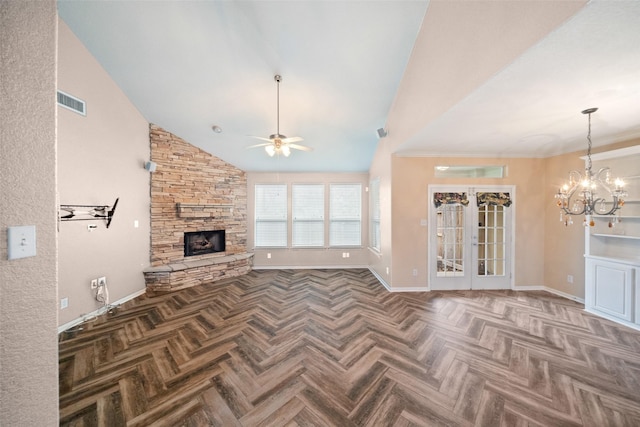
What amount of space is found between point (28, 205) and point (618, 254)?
236 inches

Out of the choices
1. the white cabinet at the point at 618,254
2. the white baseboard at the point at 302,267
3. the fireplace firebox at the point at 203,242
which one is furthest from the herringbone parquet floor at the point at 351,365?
the white baseboard at the point at 302,267

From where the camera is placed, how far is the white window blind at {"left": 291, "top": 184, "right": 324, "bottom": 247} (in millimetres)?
5828

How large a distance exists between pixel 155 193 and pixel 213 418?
405 cm

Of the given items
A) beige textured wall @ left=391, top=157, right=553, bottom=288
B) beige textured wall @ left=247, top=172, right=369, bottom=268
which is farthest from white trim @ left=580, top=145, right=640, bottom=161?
beige textured wall @ left=247, top=172, right=369, bottom=268

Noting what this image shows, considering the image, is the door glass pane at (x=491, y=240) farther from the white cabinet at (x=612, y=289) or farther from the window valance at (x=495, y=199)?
the white cabinet at (x=612, y=289)

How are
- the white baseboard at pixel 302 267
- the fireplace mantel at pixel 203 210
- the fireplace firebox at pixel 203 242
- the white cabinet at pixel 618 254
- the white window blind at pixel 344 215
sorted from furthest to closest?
the white window blind at pixel 344 215 → the white baseboard at pixel 302 267 → the fireplace firebox at pixel 203 242 → the fireplace mantel at pixel 203 210 → the white cabinet at pixel 618 254

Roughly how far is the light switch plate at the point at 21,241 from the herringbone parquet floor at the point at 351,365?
4.97 ft

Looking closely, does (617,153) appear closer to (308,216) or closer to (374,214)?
(374,214)

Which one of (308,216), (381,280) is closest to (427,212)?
(381,280)

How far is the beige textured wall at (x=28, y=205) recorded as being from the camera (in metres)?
0.83

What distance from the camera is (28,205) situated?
0.90m

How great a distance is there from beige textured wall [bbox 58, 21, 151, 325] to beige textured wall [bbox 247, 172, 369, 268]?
2157 millimetres

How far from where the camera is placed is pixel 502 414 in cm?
167

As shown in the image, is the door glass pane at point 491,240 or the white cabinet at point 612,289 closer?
the white cabinet at point 612,289
